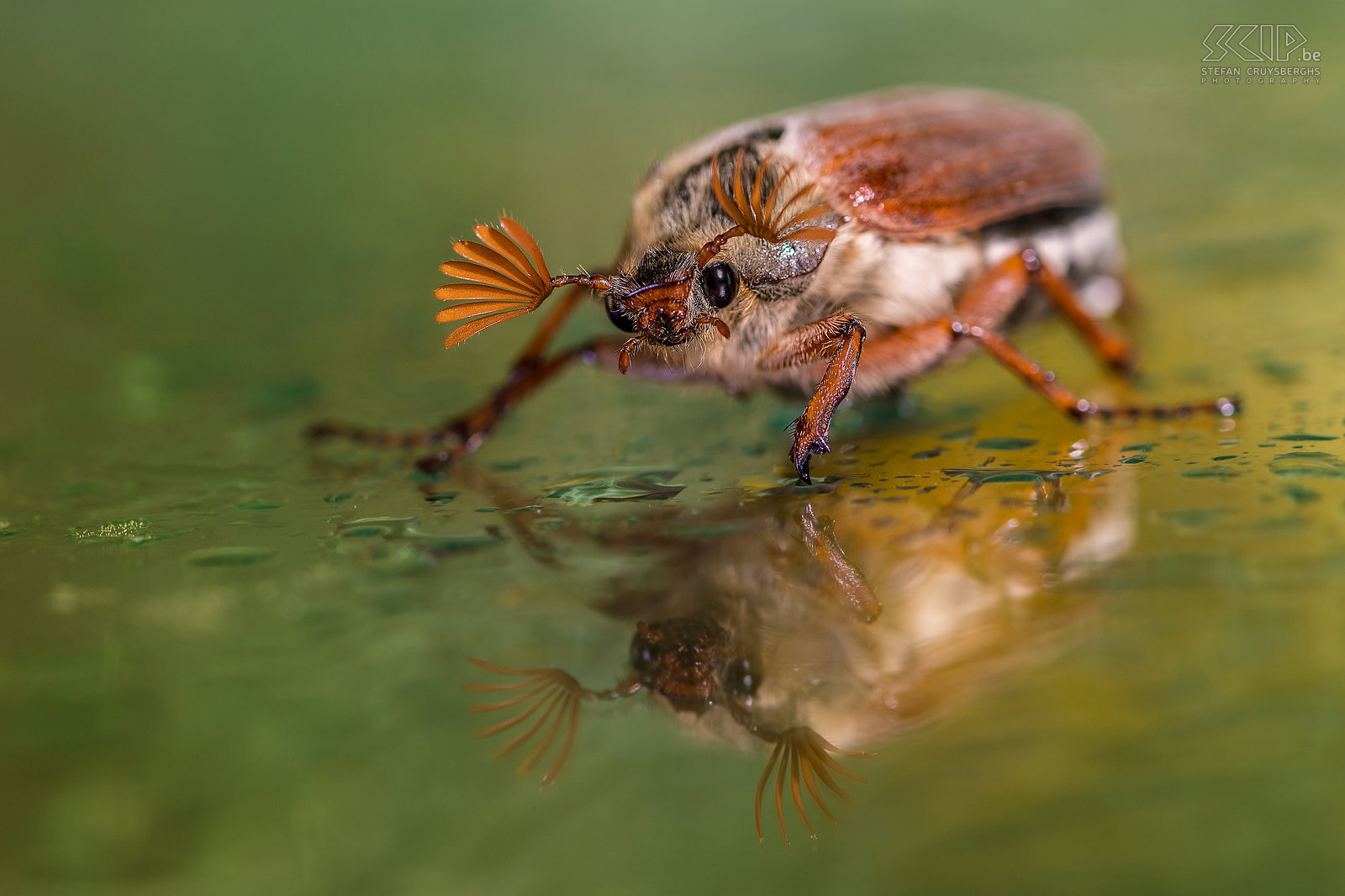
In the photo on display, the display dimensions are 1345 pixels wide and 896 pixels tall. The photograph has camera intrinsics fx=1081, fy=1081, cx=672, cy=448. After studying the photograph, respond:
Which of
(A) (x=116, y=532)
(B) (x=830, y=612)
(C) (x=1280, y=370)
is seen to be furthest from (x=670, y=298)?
(C) (x=1280, y=370)

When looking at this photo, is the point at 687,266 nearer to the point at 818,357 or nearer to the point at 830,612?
the point at 818,357

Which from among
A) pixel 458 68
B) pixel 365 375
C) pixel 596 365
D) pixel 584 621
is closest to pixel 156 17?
pixel 458 68

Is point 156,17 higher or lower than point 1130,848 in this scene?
higher

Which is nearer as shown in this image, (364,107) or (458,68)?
(364,107)

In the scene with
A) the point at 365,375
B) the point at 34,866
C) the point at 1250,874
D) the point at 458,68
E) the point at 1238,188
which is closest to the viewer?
the point at 1250,874

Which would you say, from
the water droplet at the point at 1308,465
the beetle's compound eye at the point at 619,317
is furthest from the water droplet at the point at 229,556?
the water droplet at the point at 1308,465

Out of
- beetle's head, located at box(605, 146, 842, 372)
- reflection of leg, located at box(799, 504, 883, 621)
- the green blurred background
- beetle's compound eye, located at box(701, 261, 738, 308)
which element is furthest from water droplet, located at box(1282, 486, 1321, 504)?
beetle's compound eye, located at box(701, 261, 738, 308)

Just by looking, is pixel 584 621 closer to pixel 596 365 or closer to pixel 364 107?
pixel 596 365
